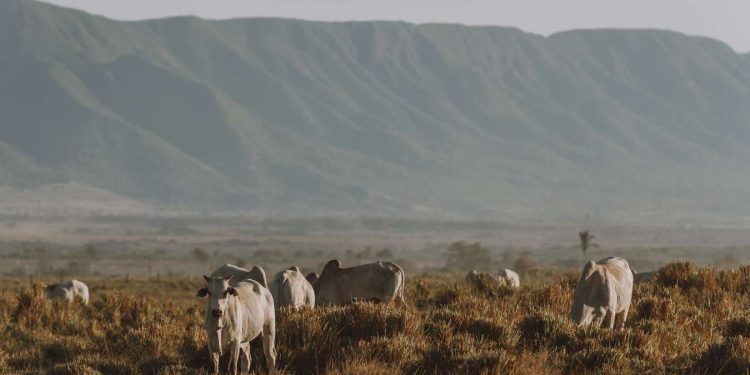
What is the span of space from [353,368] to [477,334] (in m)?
2.53

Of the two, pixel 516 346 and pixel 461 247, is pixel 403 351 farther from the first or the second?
pixel 461 247

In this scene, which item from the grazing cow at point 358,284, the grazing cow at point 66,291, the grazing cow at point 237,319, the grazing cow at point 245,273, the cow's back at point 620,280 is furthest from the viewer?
the grazing cow at point 66,291

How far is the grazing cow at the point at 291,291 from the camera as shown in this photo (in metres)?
17.0

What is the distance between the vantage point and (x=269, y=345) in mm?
12648

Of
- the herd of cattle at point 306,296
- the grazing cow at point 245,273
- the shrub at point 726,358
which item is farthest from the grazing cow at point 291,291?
the shrub at point 726,358

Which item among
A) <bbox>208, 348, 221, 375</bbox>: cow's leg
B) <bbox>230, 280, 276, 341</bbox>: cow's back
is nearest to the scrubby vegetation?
<bbox>208, 348, 221, 375</bbox>: cow's leg

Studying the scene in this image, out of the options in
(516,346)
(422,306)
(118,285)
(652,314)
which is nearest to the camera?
(516,346)

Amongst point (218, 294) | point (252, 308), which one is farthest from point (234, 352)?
point (218, 294)

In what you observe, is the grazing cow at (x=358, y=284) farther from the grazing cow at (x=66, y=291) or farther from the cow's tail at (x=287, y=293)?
the grazing cow at (x=66, y=291)

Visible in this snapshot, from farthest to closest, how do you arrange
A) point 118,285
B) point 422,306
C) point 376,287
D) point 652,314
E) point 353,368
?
point 118,285 < point 422,306 < point 376,287 < point 652,314 < point 353,368

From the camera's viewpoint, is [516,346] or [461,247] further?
[461,247]

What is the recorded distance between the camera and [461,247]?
5241 inches

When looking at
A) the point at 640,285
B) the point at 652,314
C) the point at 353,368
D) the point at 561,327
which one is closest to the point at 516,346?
the point at 561,327

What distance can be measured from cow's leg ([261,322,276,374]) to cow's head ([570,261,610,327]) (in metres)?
4.02
